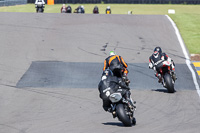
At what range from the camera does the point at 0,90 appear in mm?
16109

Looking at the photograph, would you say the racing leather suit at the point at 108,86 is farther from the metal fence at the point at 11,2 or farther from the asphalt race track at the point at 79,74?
the metal fence at the point at 11,2

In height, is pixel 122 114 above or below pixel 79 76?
above

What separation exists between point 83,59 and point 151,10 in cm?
2991

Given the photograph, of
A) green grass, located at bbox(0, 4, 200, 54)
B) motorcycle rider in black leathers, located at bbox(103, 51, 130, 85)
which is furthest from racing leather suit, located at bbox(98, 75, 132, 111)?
green grass, located at bbox(0, 4, 200, 54)

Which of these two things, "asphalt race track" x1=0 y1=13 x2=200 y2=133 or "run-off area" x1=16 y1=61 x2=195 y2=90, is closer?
"asphalt race track" x1=0 y1=13 x2=200 y2=133

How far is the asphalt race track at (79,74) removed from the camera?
11.2 metres

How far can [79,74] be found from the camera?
19.0m

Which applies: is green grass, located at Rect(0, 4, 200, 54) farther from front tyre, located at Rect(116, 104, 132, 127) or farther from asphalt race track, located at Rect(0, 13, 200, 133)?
front tyre, located at Rect(116, 104, 132, 127)

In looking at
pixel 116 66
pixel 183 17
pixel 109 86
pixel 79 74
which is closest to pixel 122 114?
pixel 109 86

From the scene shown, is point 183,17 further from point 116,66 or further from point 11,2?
point 11,2

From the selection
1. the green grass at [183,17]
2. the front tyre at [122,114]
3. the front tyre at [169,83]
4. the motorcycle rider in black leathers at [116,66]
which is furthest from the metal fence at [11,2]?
the front tyre at [122,114]

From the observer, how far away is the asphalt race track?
11227 mm

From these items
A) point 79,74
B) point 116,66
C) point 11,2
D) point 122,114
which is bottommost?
point 11,2

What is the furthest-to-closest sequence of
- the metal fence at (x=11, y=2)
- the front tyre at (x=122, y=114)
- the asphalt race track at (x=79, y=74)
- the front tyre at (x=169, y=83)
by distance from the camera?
the metal fence at (x=11, y=2) → the front tyre at (x=169, y=83) → the asphalt race track at (x=79, y=74) → the front tyre at (x=122, y=114)
